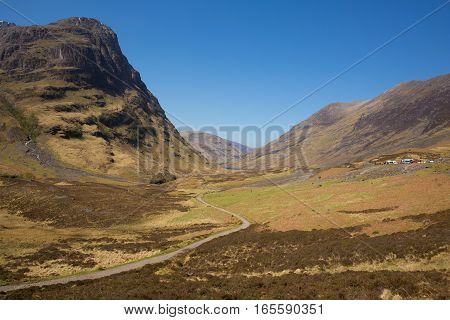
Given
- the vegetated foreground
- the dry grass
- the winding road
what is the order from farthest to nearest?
1. the dry grass
2. the winding road
3. the vegetated foreground

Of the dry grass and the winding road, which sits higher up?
the dry grass

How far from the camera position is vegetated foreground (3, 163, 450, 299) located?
2277 centimetres

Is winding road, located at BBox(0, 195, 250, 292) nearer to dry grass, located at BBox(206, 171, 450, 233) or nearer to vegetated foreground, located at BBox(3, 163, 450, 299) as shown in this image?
vegetated foreground, located at BBox(3, 163, 450, 299)

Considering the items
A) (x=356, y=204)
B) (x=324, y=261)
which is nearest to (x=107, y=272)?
(x=324, y=261)

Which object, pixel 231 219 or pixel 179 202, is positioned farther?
pixel 179 202

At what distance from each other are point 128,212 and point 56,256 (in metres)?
44.7

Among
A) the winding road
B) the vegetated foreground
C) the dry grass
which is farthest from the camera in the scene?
the dry grass

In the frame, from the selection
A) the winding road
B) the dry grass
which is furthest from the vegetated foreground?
the winding road

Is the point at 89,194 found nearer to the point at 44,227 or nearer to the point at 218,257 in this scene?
the point at 44,227

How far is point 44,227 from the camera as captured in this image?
70.6 meters

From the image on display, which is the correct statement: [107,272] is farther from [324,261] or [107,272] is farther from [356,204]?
[356,204]

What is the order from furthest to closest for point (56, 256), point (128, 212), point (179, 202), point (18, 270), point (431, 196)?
point (179, 202) → point (128, 212) → point (431, 196) → point (56, 256) → point (18, 270)
